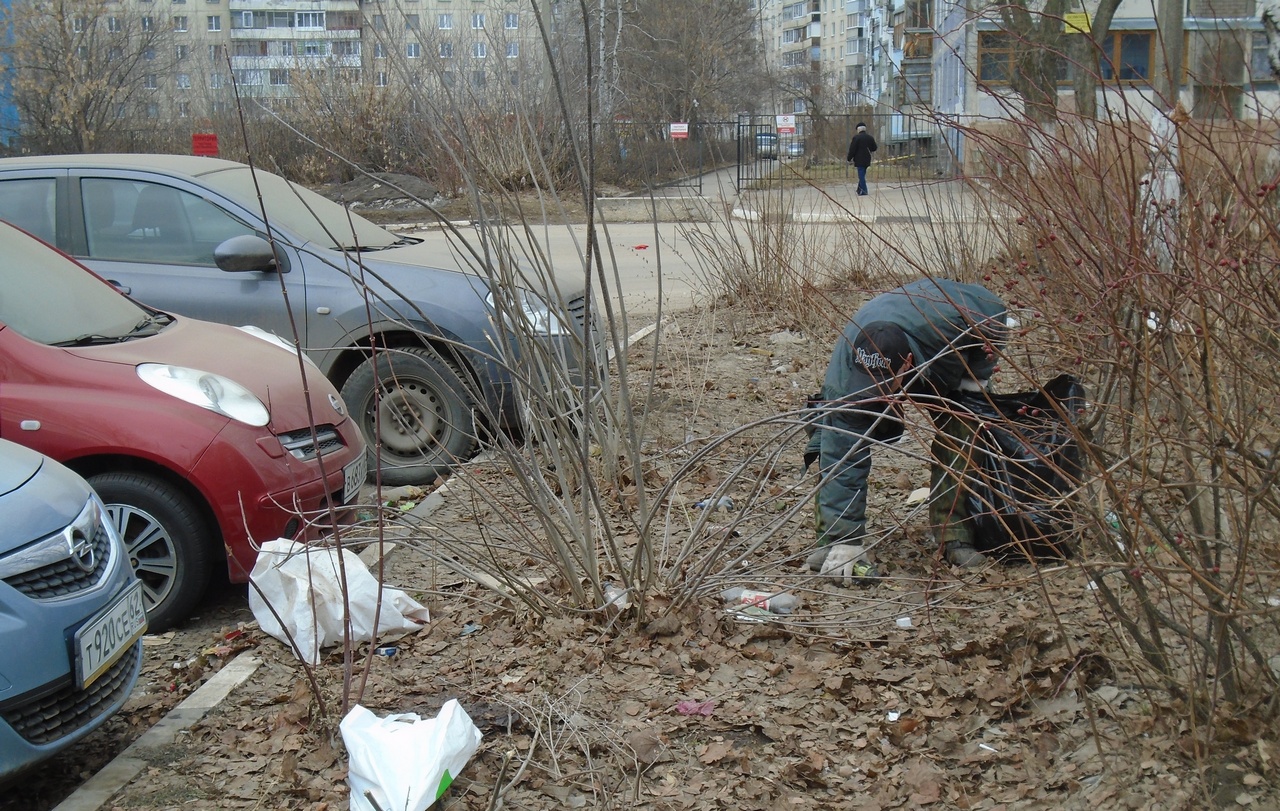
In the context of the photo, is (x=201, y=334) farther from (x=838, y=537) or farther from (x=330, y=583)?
(x=838, y=537)

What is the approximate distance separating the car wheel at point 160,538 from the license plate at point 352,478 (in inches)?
25.4

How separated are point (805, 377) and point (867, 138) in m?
15.7

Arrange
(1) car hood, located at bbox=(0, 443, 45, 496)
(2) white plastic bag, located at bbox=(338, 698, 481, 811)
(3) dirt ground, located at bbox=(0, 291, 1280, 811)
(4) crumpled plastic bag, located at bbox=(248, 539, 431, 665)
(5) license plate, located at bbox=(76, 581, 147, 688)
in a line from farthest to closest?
(4) crumpled plastic bag, located at bbox=(248, 539, 431, 665), (1) car hood, located at bbox=(0, 443, 45, 496), (5) license plate, located at bbox=(76, 581, 147, 688), (3) dirt ground, located at bbox=(0, 291, 1280, 811), (2) white plastic bag, located at bbox=(338, 698, 481, 811)

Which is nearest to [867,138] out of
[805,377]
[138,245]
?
[805,377]

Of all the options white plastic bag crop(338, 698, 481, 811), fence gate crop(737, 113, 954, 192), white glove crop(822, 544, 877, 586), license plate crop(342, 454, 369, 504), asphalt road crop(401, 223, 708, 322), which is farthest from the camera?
asphalt road crop(401, 223, 708, 322)

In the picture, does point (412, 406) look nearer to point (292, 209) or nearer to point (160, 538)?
point (292, 209)

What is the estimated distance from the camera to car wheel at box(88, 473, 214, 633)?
4441 mm

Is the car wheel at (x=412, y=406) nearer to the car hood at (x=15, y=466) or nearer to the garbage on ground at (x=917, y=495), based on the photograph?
the garbage on ground at (x=917, y=495)

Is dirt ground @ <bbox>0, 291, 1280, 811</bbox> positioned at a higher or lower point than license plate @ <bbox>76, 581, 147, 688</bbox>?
lower

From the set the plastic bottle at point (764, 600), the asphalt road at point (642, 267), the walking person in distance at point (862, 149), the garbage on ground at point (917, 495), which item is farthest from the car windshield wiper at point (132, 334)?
the walking person in distance at point (862, 149)

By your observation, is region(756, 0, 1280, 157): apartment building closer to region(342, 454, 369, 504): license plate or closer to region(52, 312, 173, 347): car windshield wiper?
region(342, 454, 369, 504): license plate

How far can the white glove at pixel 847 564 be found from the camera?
441 centimetres

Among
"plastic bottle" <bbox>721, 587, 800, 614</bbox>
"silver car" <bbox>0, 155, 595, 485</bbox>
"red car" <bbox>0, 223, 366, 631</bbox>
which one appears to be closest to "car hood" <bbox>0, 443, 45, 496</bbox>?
"red car" <bbox>0, 223, 366, 631</bbox>

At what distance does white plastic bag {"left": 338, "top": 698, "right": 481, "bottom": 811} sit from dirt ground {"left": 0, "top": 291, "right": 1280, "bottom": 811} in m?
0.13
